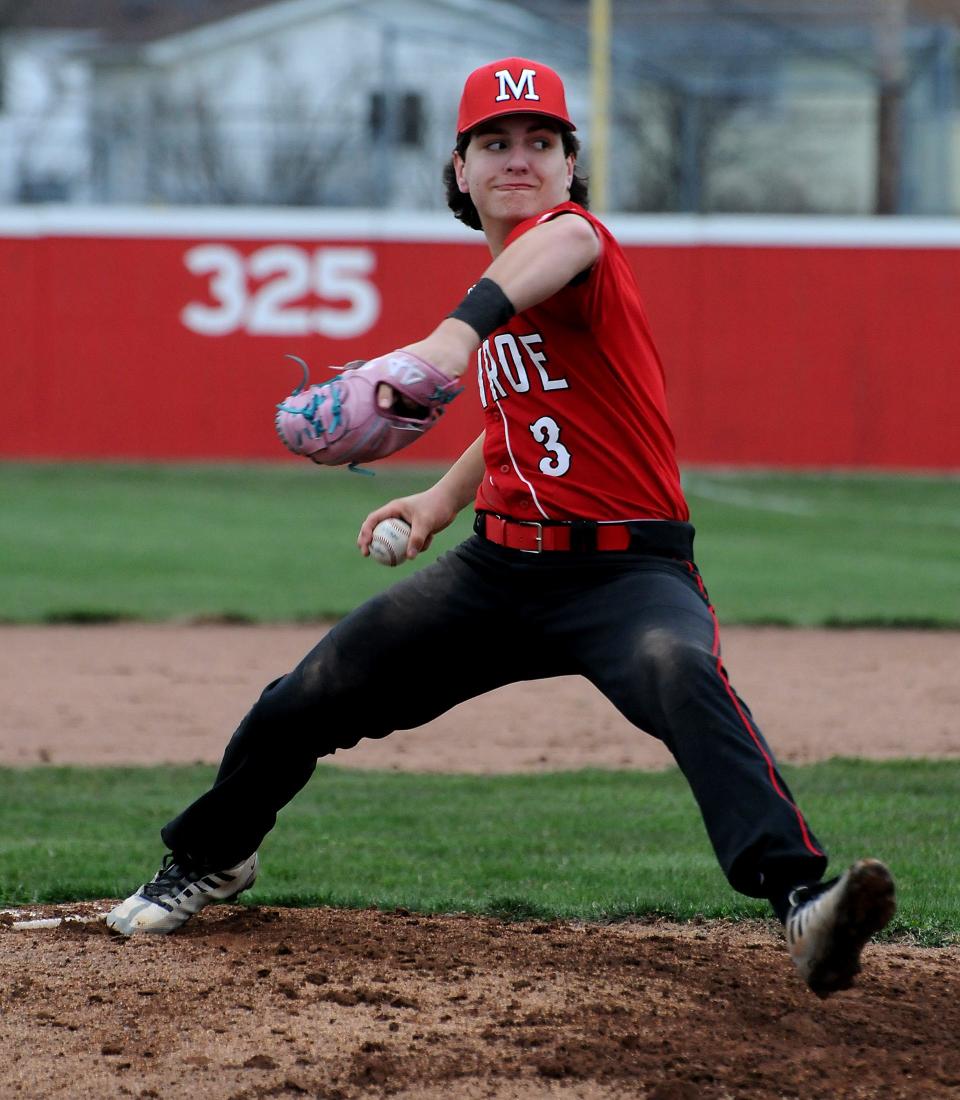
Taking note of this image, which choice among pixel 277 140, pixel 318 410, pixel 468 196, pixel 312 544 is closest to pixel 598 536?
pixel 318 410

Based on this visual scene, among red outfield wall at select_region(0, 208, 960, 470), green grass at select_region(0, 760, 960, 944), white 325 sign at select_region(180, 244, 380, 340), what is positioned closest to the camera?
green grass at select_region(0, 760, 960, 944)

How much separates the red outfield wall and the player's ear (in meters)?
17.4

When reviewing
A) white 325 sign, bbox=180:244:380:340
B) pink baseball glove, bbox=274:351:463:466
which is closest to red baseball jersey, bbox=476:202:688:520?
pink baseball glove, bbox=274:351:463:466

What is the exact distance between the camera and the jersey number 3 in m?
3.86

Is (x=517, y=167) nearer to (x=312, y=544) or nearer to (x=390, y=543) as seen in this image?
(x=390, y=543)

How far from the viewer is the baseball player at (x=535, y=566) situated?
3.35m

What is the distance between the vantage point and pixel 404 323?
866 inches

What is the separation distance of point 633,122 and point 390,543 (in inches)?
818

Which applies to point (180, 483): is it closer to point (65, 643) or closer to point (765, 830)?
point (65, 643)

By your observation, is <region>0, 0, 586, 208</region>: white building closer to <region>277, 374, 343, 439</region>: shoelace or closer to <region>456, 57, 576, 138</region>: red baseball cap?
<region>456, 57, 576, 138</region>: red baseball cap

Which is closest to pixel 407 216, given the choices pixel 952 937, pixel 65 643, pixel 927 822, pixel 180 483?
pixel 180 483

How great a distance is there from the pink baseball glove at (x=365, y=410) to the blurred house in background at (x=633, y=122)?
20173mm

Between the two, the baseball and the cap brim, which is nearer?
the cap brim

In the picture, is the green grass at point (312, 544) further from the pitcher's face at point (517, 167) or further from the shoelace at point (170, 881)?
the pitcher's face at point (517, 167)
